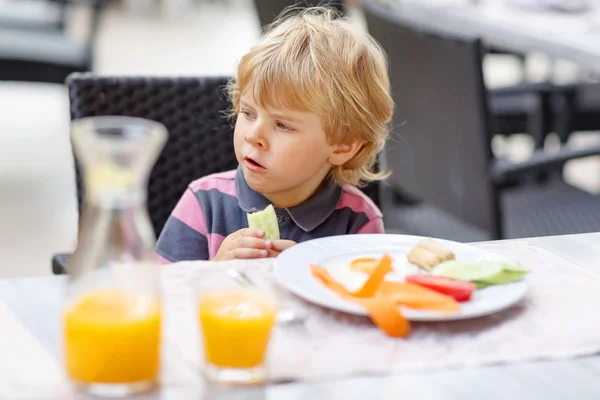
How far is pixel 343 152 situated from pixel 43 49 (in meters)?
2.73

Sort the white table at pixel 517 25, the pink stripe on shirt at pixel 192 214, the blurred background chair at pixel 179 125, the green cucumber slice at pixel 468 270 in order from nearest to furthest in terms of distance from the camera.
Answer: the green cucumber slice at pixel 468 270 → the pink stripe on shirt at pixel 192 214 → the blurred background chair at pixel 179 125 → the white table at pixel 517 25

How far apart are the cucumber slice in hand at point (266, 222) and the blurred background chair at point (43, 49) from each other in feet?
8.71

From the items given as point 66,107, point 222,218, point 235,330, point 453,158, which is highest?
point 235,330

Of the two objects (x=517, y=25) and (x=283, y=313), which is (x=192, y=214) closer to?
(x=283, y=313)

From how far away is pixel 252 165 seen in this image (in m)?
1.39

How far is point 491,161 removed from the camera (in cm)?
197

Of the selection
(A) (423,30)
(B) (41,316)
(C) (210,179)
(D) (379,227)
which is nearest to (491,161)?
(A) (423,30)

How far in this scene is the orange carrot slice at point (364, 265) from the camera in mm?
1050

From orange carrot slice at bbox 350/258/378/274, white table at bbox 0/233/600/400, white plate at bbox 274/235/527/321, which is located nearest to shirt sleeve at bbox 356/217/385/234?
white plate at bbox 274/235/527/321

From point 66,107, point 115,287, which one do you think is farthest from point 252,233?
point 66,107

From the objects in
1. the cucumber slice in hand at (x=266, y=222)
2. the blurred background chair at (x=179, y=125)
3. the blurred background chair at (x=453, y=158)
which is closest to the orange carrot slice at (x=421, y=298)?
the cucumber slice in hand at (x=266, y=222)

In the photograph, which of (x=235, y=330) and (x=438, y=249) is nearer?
(x=235, y=330)

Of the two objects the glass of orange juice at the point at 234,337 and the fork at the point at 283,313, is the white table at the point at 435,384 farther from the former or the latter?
the fork at the point at 283,313

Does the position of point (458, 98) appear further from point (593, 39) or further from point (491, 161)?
point (593, 39)
